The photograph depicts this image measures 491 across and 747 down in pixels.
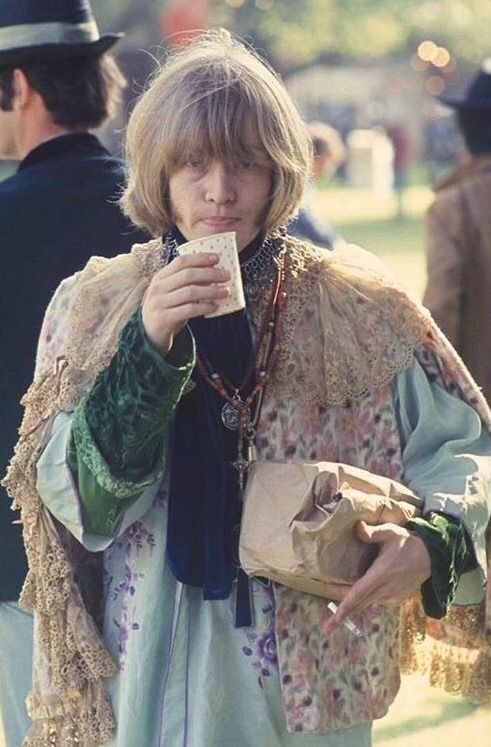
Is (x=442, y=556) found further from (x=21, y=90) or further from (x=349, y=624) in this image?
(x=21, y=90)

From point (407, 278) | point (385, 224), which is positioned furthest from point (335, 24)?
point (407, 278)

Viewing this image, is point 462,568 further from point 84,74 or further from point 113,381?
point 84,74

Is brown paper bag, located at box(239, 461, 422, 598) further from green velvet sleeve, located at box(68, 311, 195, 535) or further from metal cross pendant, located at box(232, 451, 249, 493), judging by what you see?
green velvet sleeve, located at box(68, 311, 195, 535)

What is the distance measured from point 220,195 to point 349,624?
0.70 meters

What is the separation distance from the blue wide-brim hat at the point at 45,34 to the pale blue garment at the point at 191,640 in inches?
62.9

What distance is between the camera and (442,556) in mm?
2670

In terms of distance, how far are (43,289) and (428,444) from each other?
51.7 inches

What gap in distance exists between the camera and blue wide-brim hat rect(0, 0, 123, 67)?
415 cm

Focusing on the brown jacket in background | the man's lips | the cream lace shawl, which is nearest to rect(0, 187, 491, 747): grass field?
the brown jacket in background

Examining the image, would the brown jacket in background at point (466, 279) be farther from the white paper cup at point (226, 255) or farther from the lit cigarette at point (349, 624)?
the white paper cup at point (226, 255)

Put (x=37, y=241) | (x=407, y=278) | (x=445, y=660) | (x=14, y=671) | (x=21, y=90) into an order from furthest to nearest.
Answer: (x=407, y=278) < (x=21, y=90) < (x=37, y=241) < (x=14, y=671) < (x=445, y=660)

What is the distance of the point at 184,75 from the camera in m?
2.75

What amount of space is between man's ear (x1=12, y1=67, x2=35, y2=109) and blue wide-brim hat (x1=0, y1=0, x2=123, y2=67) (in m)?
0.03

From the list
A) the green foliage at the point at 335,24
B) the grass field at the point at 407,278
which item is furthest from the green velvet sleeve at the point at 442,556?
the green foliage at the point at 335,24
